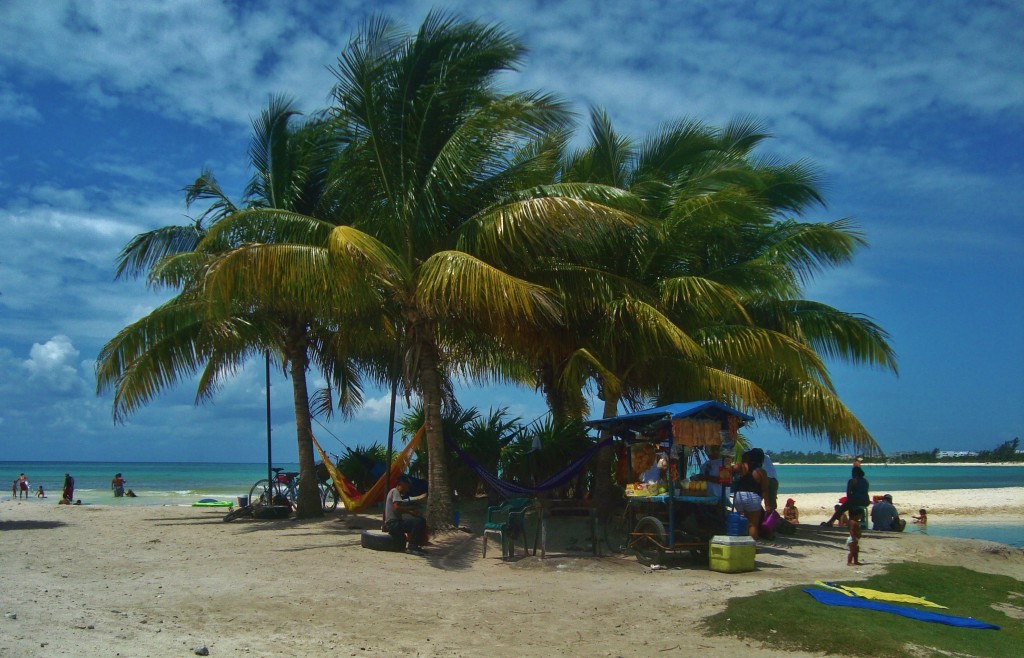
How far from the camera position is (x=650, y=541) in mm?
9609

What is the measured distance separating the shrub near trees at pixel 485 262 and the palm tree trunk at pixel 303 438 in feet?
0.12

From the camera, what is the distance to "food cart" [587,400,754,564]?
9.41 metres

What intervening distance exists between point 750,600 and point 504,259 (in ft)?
18.6

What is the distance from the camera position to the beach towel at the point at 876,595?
7.46m

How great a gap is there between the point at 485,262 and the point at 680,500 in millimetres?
3807

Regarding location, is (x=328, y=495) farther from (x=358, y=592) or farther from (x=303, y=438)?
(x=358, y=592)

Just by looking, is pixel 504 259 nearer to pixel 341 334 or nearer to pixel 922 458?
pixel 341 334

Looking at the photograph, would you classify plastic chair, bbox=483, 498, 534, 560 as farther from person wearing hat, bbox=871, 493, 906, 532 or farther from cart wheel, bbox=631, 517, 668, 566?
person wearing hat, bbox=871, 493, 906, 532

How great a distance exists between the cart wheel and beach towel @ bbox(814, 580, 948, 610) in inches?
72.5

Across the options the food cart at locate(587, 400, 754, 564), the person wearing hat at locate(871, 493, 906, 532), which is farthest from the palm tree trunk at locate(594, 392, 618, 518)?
the person wearing hat at locate(871, 493, 906, 532)

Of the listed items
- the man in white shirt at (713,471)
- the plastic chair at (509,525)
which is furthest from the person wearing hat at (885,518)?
the plastic chair at (509,525)

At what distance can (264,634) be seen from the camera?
225 inches

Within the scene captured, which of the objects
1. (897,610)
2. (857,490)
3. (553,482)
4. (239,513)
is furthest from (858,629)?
(239,513)

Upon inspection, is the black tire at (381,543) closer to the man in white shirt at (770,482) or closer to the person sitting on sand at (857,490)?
the man in white shirt at (770,482)
